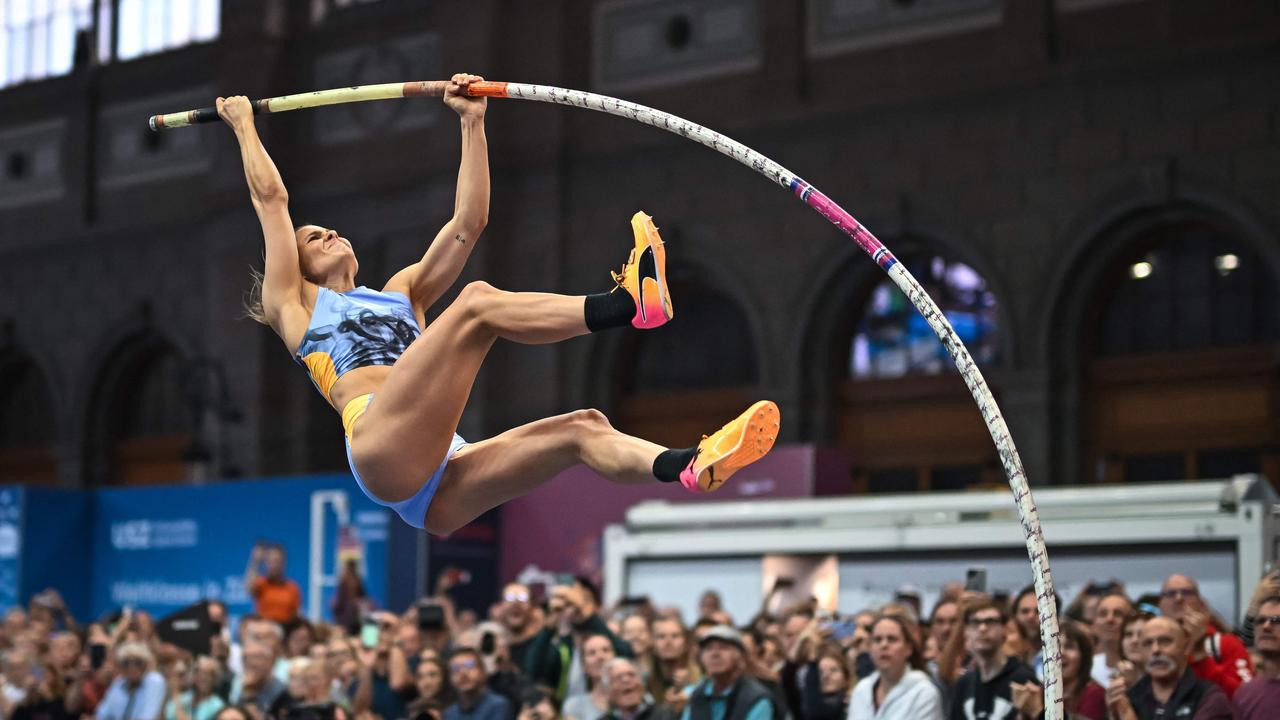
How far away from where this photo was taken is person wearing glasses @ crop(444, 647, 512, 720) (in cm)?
1020

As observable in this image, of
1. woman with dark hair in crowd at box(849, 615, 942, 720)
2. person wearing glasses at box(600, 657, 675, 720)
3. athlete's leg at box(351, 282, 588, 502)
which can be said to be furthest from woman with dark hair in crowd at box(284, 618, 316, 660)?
athlete's leg at box(351, 282, 588, 502)

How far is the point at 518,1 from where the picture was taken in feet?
65.7

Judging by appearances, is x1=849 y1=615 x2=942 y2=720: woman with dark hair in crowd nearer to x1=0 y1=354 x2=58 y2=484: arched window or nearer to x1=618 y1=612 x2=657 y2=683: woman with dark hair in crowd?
x1=618 y1=612 x2=657 y2=683: woman with dark hair in crowd

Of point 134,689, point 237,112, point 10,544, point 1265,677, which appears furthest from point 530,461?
point 10,544

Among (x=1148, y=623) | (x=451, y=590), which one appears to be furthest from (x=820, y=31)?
(x=1148, y=623)

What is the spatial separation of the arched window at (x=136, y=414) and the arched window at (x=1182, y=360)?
12.2 metres

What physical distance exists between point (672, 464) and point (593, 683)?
4.58m

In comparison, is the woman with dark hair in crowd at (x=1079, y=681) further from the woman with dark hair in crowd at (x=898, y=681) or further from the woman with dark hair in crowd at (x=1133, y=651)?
the woman with dark hair in crowd at (x=898, y=681)

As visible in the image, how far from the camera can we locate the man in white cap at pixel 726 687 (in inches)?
361

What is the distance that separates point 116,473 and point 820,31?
37.4ft

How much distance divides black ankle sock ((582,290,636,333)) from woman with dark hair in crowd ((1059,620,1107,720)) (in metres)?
3.37

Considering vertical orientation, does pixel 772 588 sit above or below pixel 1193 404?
below

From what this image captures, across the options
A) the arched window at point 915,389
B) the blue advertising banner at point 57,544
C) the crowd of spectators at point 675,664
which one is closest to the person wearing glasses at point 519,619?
the crowd of spectators at point 675,664

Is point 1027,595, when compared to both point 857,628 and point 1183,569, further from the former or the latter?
point 1183,569
